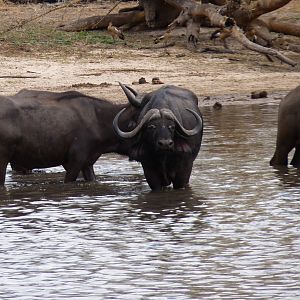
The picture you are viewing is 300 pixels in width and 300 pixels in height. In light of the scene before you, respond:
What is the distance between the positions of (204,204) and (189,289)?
3338 mm

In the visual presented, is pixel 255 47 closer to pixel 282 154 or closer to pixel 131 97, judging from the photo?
pixel 282 154

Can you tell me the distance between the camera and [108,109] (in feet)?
41.8

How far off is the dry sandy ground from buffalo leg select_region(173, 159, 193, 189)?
686cm

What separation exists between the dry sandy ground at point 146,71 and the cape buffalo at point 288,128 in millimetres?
5621

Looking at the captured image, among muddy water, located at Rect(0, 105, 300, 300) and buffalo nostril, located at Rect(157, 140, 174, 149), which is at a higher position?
buffalo nostril, located at Rect(157, 140, 174, 149)

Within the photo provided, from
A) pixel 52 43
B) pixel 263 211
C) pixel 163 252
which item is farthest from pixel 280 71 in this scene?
pixel 163 252

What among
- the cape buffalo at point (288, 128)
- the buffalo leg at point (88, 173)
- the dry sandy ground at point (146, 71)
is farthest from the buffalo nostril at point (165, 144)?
the dry sandy ground at point (146, 71)

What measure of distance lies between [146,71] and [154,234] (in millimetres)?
11156

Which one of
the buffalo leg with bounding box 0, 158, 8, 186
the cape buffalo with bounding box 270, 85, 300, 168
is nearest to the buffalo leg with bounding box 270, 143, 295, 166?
the cape buffalo with bounding box 270, 85, 300, 168

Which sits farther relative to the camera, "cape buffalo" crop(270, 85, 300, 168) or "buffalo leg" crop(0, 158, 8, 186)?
"cape buffalo" crop(270, 85, 300, 168)

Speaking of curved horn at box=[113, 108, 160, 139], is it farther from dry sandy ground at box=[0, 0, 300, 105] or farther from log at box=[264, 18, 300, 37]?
log at box=[264, 18, 300, 37]

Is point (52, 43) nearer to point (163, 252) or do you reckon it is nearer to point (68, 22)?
point (68, 22)

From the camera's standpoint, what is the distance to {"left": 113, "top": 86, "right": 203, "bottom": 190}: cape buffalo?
37.3 ft

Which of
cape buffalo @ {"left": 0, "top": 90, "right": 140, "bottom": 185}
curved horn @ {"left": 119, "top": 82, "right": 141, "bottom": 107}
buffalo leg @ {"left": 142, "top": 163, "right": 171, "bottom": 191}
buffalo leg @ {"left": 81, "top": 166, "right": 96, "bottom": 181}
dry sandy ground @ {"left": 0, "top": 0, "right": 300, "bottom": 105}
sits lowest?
dry sandy ground @ {"left": 0, "top": 0, "right": 300, "bottom": 105}
